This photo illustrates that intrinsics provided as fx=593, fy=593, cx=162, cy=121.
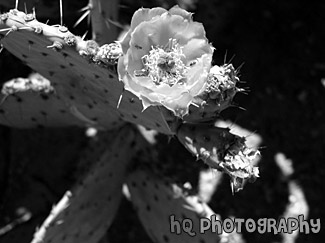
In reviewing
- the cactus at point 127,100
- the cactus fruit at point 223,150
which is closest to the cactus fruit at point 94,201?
the cactus at point 127,100

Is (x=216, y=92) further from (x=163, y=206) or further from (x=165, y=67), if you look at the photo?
(x=163, y=206)

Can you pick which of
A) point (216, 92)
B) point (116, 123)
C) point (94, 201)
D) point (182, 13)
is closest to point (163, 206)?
point (94, 201)

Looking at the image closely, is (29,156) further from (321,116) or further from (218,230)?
(321,116)

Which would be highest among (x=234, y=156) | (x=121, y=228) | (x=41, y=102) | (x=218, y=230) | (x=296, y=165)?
(x=234, y=156)

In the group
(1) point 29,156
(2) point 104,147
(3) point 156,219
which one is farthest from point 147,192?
(1) point 29,156

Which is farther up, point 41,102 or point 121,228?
point 41,102

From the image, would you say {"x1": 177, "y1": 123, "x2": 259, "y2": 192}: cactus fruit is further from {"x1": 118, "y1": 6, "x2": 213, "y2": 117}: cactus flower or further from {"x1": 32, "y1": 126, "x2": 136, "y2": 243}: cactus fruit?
{"x1": 32, "y1": 126, "x2": 136, "y2": 243}: cactus fruit

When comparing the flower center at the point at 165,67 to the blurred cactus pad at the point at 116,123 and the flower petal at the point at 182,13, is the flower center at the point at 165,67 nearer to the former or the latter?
the blurred cactus pad at the point at 116,123

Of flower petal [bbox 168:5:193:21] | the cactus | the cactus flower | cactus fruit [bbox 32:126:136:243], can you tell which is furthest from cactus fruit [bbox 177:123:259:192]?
cactus fruit [bbox 32:126:136:243]
